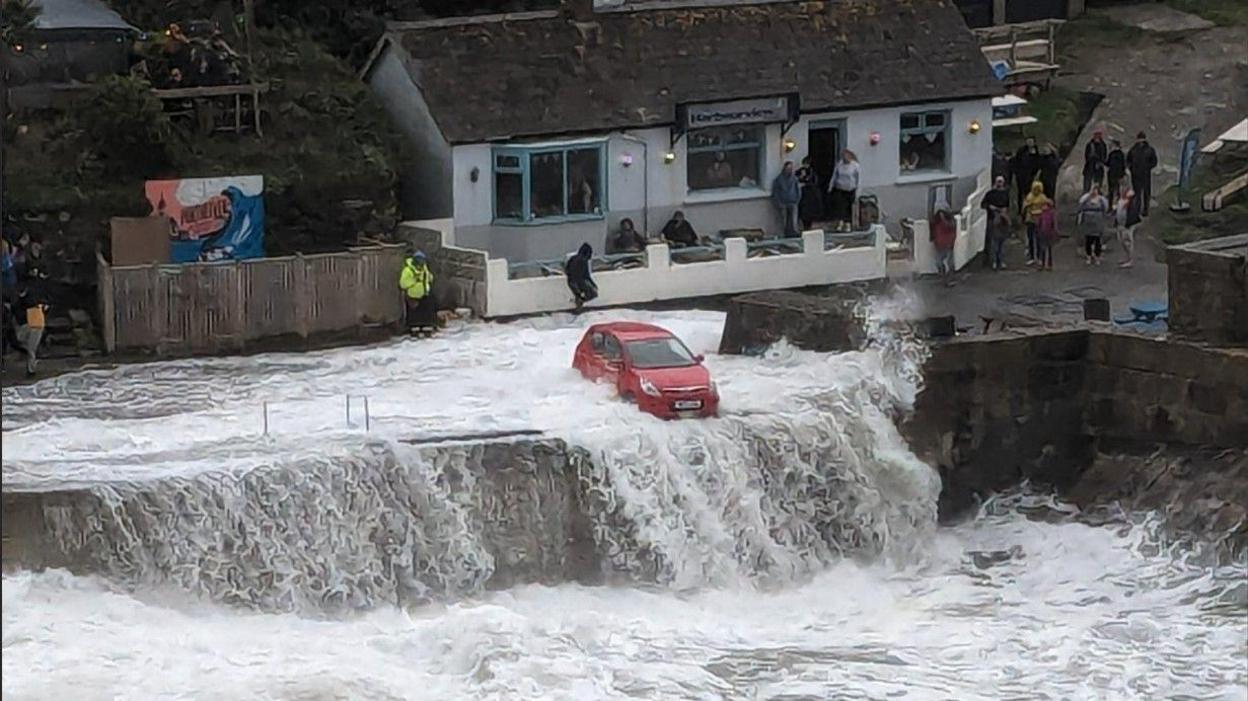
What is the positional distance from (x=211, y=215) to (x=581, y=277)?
5.63 m

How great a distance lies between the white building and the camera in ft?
127

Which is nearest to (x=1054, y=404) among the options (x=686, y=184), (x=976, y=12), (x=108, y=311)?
(x=686, y=184)

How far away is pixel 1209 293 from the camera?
32.0 metres

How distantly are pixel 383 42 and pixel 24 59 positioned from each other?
5.76 m

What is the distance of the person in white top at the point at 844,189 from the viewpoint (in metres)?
40.9

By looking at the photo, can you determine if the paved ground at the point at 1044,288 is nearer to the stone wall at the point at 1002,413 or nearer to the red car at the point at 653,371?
the stone wall at the point at 1002,413

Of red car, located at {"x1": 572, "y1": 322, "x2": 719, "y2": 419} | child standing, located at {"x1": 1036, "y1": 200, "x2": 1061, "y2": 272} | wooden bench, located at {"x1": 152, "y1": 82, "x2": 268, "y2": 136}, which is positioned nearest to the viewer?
red car, located at {"x1": 572, "y1": 322, "x2": 719, "y2": 419}

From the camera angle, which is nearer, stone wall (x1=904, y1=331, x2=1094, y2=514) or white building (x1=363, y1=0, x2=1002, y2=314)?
stone wall (x1=904, y1=331, x2=1094, y2=514)

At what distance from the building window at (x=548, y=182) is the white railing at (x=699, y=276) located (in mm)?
1897

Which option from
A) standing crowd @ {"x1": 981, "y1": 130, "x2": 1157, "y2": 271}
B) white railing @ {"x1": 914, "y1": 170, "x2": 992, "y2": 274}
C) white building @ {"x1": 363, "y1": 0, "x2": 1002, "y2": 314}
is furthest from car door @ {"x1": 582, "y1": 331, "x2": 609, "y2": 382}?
standing crowd @ {"x1": 981, "y1": 130, "x2": 1157, "y2": 271}

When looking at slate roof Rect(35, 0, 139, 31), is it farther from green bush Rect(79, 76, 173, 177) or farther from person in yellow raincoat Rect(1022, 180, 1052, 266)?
person in yellow raincoat Rect(1022, 180, 1052, 266)

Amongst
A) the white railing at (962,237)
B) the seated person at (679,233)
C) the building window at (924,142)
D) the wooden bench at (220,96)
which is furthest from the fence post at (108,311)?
the building window at (924,142)

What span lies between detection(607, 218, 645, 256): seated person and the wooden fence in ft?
14.6

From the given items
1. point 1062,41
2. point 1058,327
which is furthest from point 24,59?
point 1062,41
